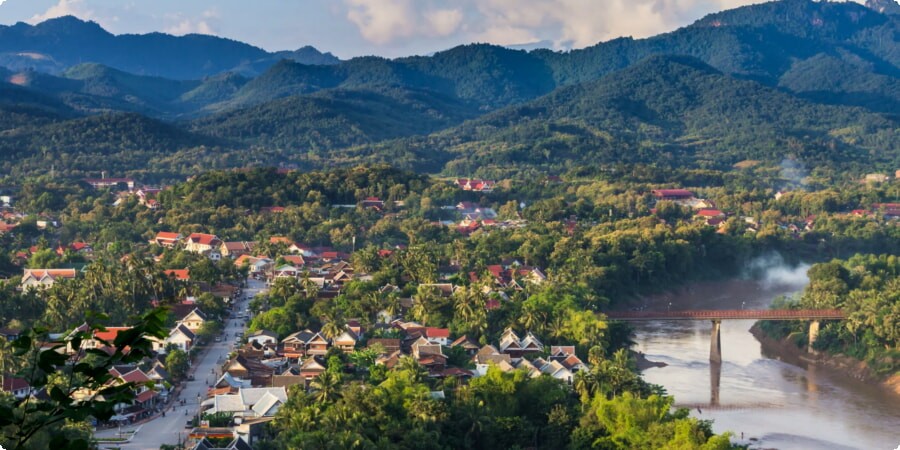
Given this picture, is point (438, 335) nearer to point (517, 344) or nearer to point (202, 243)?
point (517, 344)

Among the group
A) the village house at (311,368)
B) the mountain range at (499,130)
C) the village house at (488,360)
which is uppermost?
the mountain range at (499,130)

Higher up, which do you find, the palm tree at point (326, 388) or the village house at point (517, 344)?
the village house at point (517, 344)

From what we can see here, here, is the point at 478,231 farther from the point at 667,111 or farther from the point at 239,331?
the point at 667,111

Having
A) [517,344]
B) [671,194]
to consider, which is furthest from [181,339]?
[671,194]

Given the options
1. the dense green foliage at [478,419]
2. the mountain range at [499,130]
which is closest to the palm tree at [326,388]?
the dense green foliage at [478,419]

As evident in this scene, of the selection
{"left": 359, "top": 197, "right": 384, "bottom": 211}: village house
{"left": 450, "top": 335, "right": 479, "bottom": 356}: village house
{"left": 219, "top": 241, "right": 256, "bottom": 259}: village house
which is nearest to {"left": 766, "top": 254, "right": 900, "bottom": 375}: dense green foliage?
{"left": 450, "top": 335, "right": 479, "bottom": 356}: village house

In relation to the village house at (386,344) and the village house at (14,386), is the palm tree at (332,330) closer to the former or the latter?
the village house at (386,344)
